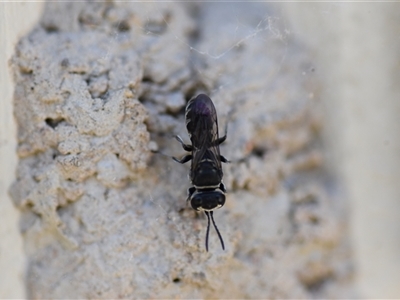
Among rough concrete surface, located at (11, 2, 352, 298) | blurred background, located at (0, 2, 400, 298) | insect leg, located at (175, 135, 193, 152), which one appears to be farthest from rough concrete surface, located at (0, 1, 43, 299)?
blurred background, located at (0, 2, 400, 298)

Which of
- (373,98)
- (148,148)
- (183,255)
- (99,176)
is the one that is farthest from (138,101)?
(373,98)

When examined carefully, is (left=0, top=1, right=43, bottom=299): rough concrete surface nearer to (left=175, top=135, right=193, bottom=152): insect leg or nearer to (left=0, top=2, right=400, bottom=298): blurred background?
(left=175, top=135, right=193, bottom=152): insect leg

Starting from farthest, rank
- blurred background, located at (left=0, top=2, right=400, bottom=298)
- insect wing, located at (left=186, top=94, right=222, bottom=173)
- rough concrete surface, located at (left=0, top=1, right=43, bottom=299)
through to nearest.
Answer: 1. blurred background, located at (left=0, top=2, right=400, bottom=298)
2. insect wing, located at (left=186, top=94, right=222, bottom=173)
3. rough concrete surface, located at (left=0, top=1, right=43, bottom=299)

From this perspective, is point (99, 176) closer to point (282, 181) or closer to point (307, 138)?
point (282, 181)

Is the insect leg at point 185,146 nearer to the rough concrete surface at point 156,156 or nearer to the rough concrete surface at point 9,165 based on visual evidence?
the rough concrete surface at point 156,156

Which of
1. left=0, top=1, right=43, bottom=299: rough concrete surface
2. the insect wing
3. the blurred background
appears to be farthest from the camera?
the blurred background

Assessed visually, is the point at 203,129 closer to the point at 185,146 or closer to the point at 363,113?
the point at 185,146

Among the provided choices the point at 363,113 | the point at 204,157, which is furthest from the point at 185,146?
the point at 363,113
